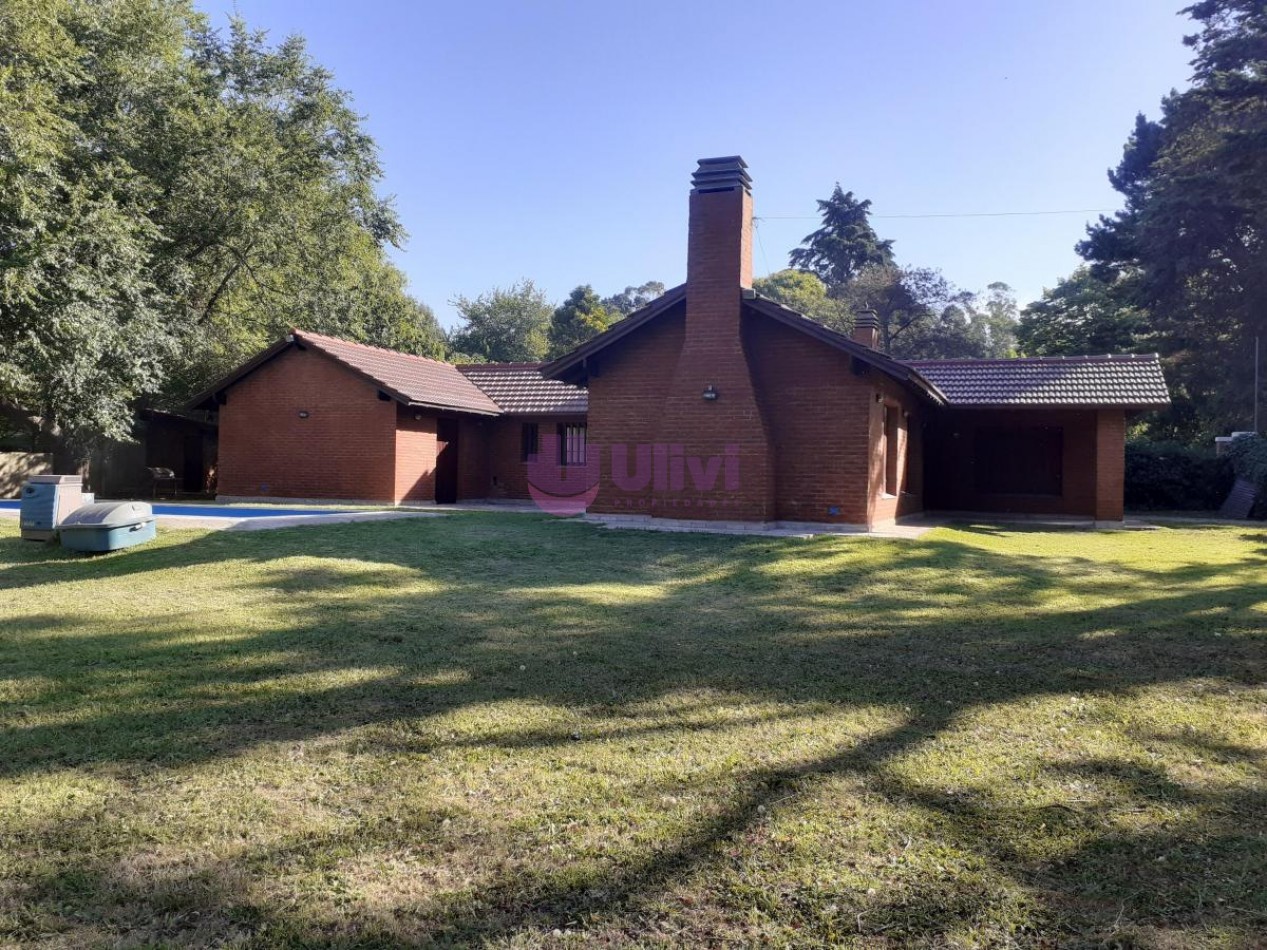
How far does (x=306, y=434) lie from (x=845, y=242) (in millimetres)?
46471

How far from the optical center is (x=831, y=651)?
6910 mm

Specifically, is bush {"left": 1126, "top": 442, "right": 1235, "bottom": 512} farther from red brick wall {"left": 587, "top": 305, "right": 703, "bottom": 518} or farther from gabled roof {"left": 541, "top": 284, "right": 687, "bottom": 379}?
gabled roof {"left": 541, "top": 284, "right": 687, "bottom": 379}

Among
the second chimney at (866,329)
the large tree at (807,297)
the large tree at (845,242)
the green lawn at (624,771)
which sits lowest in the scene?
the green lawn at (624,771)

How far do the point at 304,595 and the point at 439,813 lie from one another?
5728mm

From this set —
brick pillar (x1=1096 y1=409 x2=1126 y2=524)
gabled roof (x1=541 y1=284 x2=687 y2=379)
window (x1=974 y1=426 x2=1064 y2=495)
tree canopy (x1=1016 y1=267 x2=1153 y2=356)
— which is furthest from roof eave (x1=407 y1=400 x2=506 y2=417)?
tree canopy (x1=1016 y1=267 x2=1153 y2=356)

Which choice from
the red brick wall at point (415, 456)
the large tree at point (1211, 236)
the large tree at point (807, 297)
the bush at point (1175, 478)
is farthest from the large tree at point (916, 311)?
the red brick wall at point (415, 456)

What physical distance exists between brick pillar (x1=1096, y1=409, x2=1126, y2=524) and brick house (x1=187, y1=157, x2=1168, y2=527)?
0.04 metres

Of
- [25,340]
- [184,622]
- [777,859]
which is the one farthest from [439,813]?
[25,340]

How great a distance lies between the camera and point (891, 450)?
17.3 m

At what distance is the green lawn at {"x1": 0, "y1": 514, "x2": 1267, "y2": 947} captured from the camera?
9.66 ft

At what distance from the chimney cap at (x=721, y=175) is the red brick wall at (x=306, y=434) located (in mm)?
9509

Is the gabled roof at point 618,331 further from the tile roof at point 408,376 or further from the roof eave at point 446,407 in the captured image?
the tile roof at point 408,376

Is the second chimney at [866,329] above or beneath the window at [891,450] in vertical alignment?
above

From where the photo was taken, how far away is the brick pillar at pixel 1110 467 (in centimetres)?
1941
